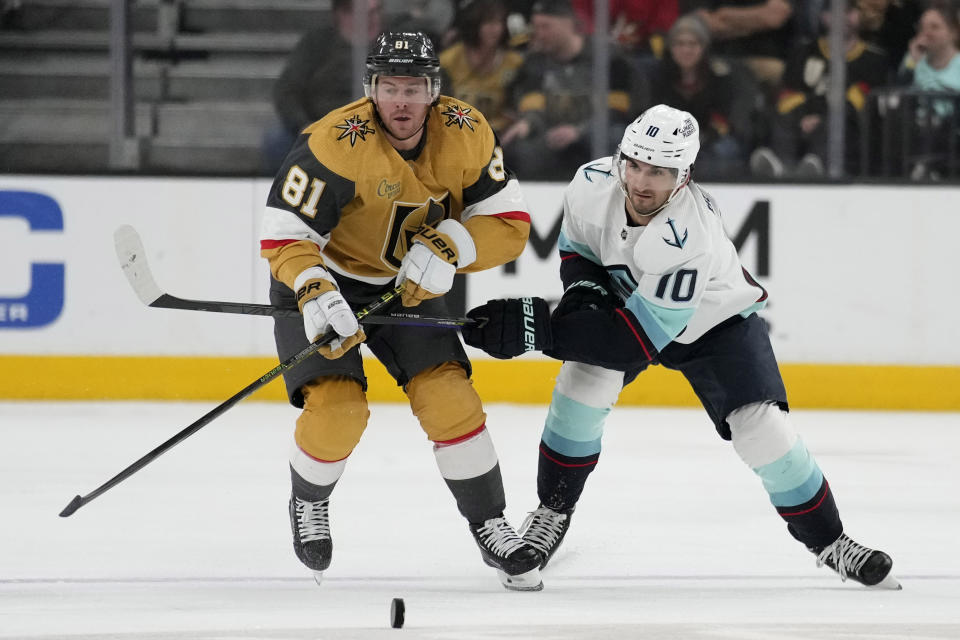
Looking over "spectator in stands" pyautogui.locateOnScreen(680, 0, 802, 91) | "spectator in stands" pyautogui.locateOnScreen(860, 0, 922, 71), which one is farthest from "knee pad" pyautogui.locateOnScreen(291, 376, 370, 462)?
"spectator in stands" pyautogui.locateOnScreen(860, 0, 922, 71)

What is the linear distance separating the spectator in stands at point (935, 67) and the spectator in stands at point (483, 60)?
1600 mm

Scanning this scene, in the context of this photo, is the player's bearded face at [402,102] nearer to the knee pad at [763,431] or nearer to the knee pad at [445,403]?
the knee pad at [445,403]

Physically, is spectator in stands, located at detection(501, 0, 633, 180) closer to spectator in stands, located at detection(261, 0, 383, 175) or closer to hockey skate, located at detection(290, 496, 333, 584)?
spectator in stands, located at detection(261, 0, 383, 175)

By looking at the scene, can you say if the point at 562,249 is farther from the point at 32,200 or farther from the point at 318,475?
the point at 32,200

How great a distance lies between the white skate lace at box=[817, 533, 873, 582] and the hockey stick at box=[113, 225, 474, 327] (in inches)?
35.3

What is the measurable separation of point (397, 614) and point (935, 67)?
13.5 feet

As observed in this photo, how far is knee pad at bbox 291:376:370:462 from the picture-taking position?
2.82 meters

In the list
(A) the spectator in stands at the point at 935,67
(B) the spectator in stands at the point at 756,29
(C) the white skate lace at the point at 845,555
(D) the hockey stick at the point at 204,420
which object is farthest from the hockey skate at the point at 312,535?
(A) the spectator in stands at the point at 935,67

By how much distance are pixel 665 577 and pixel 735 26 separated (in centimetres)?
328

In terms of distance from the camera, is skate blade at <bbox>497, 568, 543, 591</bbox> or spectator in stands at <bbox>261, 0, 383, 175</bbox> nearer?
skate blade at <bbox>497, 568, 543, 591</bbox>

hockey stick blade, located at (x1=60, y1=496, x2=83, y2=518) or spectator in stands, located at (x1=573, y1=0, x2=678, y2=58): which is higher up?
spectator in stands, located at (x1=573, y1=0, x2=678, y2=58)

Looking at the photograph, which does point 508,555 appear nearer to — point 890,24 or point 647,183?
point 647,183

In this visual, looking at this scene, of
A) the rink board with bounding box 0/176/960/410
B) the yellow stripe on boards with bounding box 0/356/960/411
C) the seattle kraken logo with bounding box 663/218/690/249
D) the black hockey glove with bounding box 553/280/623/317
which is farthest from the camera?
the yellow stripe on boards with bounding box 0/356/960/411

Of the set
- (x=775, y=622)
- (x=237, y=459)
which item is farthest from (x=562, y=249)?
(x=237, y=459)
